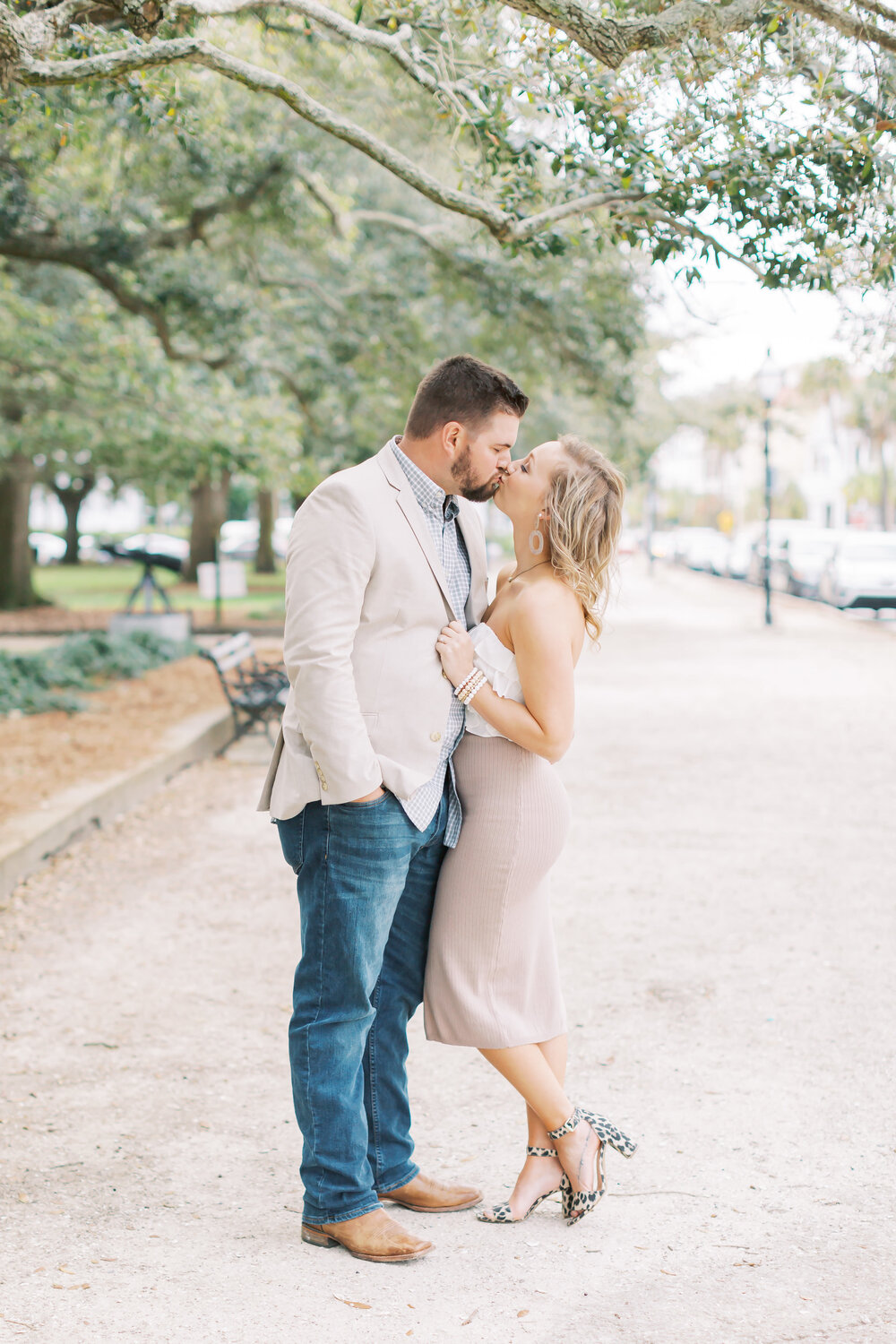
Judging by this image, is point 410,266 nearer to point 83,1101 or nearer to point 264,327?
point 264,327

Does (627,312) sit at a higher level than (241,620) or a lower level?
higher

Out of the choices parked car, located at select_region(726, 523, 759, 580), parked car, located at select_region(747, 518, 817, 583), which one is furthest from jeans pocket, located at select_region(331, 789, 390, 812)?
parked car, located at select_region(726, 523, 759, 580)

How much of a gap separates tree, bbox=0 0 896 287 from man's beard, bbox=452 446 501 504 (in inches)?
62.6

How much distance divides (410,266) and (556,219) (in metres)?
10.3

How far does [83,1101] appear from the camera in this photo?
4023mm

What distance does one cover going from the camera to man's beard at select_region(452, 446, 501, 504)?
9.92ft

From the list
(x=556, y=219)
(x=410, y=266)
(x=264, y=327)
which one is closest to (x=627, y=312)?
(x=410, y=266)

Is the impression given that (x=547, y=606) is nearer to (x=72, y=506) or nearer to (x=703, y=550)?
(x=703, y=550)

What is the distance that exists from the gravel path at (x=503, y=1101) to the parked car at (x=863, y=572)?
58.7 ft

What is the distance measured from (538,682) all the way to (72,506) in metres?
50.7

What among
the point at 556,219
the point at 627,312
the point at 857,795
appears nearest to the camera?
the point at 556,219

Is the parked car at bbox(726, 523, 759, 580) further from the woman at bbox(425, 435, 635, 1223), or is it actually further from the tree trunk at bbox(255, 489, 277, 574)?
the woman at bbox(425, 435, 635, 1223)

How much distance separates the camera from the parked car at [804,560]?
96.7ft

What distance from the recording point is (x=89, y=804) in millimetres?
7516
